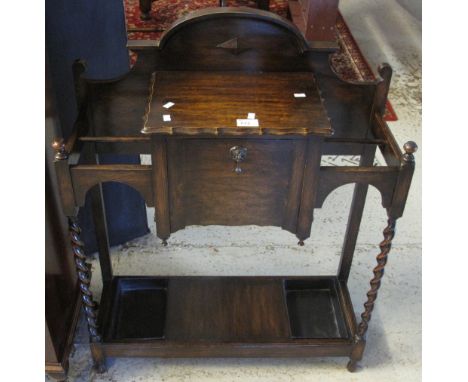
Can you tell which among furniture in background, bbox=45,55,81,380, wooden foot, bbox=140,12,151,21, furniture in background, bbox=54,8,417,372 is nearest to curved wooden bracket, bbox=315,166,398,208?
furniture in background, bbox=54,8,417,372

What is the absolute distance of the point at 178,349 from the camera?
2.05 m

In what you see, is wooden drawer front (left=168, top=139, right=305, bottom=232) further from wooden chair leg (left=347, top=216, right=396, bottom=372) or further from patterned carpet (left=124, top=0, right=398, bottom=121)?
patterned carpet (left=124, top=0, right=398, bottom=121)

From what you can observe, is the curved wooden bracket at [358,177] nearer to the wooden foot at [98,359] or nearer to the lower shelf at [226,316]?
the lower shelf at [226,316]

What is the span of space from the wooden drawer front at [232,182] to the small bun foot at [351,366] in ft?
2.29

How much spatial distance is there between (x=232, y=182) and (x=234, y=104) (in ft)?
0.76

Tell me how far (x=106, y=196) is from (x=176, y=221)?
84cm

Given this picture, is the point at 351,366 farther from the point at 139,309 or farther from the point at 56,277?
the point at 56,277

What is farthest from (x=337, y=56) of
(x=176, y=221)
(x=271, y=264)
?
(x=176, y=221)

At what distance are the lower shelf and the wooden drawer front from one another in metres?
0.55

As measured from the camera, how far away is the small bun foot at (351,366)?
213 centimetres

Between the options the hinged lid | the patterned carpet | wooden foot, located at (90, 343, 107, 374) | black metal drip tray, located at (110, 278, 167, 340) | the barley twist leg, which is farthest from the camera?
the patterned carpet

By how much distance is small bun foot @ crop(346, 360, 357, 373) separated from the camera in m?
2.13

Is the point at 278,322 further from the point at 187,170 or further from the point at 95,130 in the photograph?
the point at 95,130

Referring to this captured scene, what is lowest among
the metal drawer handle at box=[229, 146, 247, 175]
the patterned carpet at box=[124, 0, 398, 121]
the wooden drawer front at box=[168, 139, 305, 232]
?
the patterned carpet at box=[124, 0, 398, 121]
